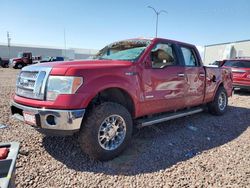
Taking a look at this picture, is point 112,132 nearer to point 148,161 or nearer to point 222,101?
point 148,161

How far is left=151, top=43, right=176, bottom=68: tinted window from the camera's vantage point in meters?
4.14

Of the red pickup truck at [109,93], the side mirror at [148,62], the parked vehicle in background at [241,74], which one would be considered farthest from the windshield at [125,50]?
the parked vehicle in background at [241,74]

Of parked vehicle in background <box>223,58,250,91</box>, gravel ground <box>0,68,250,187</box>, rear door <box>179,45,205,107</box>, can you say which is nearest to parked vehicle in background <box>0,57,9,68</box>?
parked vehicle in background <box>223,58,250,91</box>

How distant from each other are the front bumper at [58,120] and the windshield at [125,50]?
4.86ft

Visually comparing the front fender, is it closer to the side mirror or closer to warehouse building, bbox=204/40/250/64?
the side mirror

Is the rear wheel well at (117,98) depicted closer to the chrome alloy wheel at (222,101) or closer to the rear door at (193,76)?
the rear door at (193,76)

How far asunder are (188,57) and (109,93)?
2464 millimetres

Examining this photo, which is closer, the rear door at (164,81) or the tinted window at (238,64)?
the rear door at (164,81)

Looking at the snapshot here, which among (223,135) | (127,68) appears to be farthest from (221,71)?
(127,68)

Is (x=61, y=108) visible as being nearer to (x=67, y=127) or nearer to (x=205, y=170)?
(x=67, y=127)

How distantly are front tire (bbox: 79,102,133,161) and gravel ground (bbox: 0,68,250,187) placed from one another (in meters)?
0.18

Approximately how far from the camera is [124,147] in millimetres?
3541

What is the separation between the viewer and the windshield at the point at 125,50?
402cm

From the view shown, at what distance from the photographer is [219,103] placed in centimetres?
631
